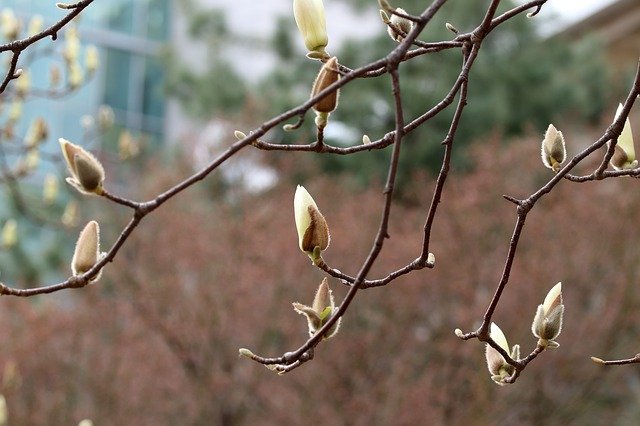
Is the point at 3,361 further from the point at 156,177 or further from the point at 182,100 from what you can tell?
the point at 182,100

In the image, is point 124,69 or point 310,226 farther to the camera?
point 124,69

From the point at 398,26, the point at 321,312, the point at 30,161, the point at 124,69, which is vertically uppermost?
the point at 398,26

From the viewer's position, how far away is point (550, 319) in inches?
36.6

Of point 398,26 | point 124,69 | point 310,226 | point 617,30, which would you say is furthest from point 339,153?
point 124,69

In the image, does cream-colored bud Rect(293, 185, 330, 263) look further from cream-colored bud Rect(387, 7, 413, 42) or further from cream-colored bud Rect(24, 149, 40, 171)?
cream-colored bud Rect(24, 149, 40, 171)

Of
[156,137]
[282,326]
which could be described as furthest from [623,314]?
[156,137]

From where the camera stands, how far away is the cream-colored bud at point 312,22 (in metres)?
0.89

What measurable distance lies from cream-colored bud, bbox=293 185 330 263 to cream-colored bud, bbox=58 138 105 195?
179mm

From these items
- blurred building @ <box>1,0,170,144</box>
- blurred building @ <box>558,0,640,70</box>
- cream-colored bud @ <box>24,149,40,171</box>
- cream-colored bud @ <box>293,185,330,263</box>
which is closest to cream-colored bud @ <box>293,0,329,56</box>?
cream-colored bud @ <box>293,185,330,263</box>

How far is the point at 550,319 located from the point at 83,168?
44 centimetres

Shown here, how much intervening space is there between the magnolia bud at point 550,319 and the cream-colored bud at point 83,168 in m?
0.42

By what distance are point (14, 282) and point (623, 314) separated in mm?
5602

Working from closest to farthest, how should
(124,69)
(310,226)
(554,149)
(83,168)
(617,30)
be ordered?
1. (83,168)
2. (310,226)
3. (554,149)
4. (617,30)
5. (124,69)

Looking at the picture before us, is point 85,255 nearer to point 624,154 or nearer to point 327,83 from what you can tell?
point 327,83
